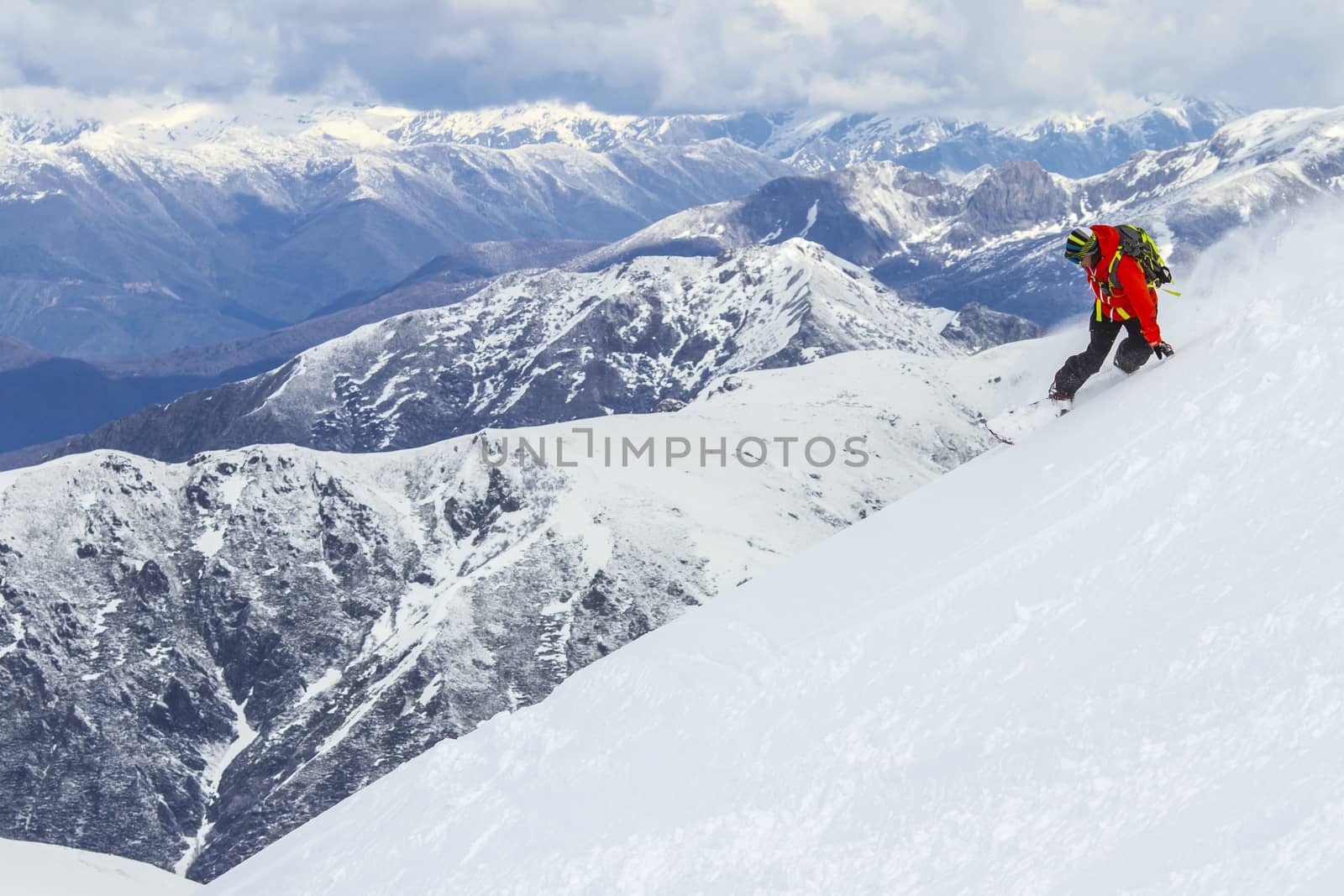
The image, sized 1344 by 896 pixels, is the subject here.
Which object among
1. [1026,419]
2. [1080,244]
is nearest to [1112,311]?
[1080,244]

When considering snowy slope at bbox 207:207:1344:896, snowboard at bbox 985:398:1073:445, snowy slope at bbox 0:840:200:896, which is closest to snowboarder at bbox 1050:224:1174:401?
snowboard at bbox 985:398:1073:445

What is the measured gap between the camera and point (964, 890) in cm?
1345

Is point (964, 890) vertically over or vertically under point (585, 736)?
under

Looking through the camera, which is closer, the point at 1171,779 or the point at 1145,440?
the point at 1171,779

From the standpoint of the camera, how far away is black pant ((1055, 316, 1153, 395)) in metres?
26.4

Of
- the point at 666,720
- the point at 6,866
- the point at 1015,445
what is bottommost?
the point at 6,866

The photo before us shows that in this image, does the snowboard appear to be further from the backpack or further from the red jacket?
the backpack

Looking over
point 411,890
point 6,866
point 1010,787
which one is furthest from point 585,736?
point 6,866

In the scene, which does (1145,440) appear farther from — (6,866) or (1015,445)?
(6,866)

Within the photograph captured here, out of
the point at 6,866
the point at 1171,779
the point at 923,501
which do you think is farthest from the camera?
the point at 6,866

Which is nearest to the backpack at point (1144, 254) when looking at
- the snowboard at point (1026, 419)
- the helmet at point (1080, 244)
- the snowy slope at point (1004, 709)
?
the helmet at point (1080, 244)

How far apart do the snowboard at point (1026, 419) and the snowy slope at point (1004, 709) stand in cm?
381

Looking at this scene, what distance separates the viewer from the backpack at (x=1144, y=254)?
26891mm

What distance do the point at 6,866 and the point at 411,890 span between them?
28.2 meters
